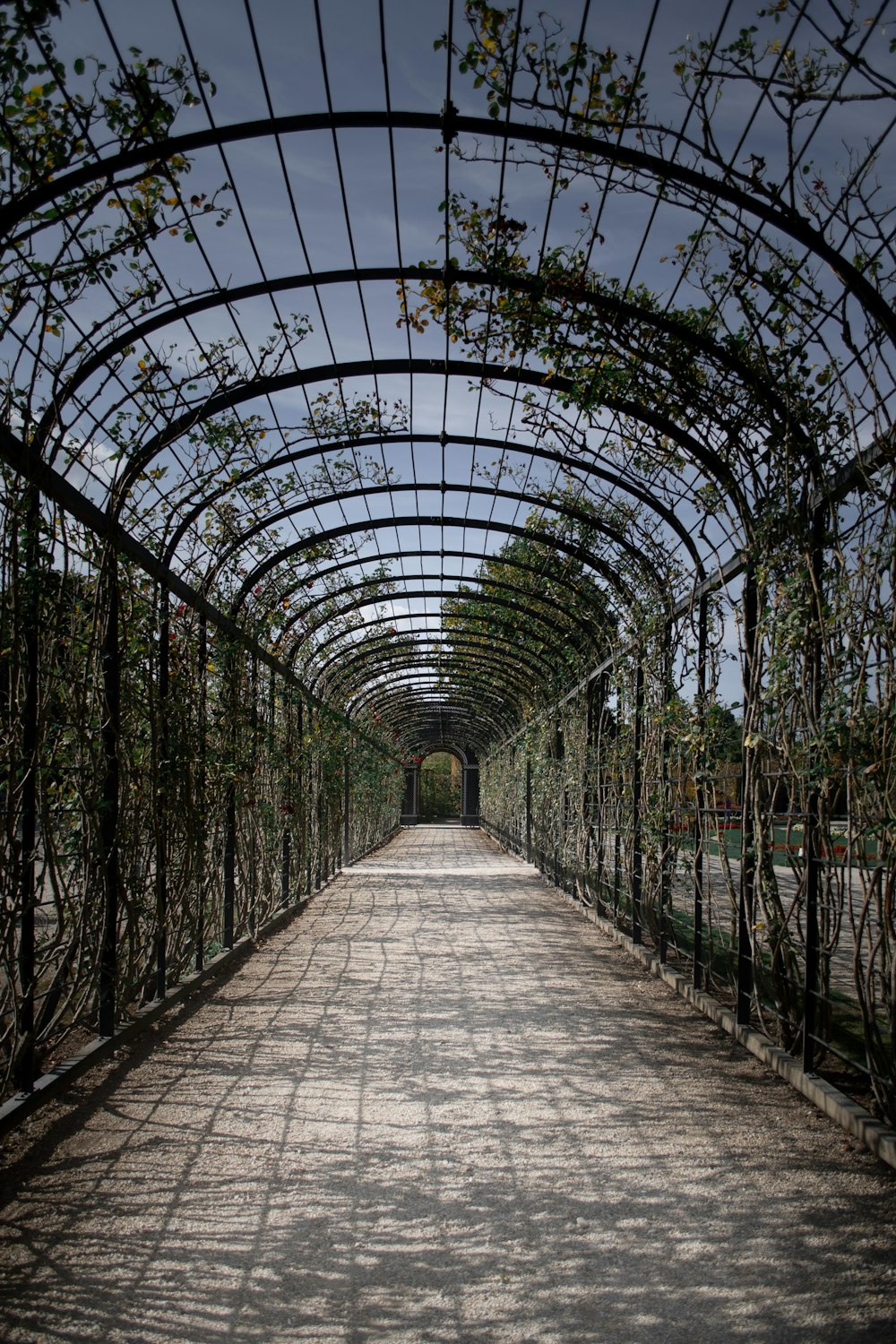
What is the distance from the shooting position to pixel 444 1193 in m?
2.94

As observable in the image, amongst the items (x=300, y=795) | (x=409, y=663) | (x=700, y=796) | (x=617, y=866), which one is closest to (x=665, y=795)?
(x=700, y=796)

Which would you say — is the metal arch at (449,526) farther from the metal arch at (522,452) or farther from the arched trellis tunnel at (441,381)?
the metal arch at (522,452)

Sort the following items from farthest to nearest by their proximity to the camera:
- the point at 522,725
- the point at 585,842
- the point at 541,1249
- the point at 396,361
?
1. the point at 522,725
2. the point at 585,842
3. the point at 396,361
4. the point at 541,1249

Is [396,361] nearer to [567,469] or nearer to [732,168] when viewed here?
[567,469]

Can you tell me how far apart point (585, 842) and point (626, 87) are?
25.2 feet

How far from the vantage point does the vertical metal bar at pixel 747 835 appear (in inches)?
177

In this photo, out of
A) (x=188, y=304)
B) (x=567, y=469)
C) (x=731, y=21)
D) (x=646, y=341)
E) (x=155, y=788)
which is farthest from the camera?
(x=567, y=469)

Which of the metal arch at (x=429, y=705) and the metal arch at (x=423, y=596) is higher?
the metal arch at (x=423, y=596)

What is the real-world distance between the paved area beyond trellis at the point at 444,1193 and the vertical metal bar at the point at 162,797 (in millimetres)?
354

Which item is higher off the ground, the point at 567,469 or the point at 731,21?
the point at 731,21

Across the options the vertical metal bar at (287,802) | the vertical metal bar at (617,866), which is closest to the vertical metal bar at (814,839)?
the vertical metal bar at (617,866)

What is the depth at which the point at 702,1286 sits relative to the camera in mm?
2373

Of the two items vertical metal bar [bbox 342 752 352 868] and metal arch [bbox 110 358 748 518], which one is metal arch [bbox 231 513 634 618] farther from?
vertical metal bar [bbox 342 752 352 868]

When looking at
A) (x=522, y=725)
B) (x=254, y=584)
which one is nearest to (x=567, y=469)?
(x=254, y=584)
